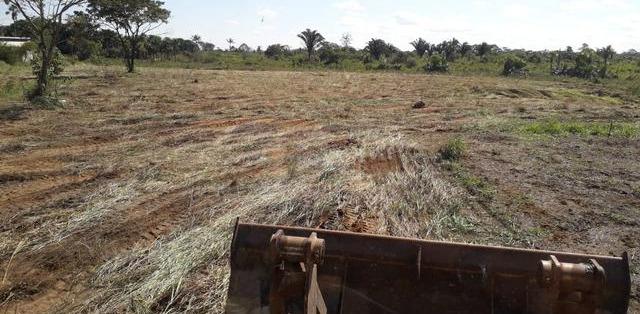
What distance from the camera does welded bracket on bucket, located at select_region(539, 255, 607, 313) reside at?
7.18ft

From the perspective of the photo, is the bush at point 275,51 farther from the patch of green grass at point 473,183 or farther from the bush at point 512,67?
the patch of green grass at point 473,183

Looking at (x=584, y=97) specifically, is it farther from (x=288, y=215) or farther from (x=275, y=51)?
(x=275, y=51)

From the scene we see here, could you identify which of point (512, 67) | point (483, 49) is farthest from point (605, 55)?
point (483, 49)

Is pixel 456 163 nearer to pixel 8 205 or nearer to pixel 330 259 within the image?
pixel 330 259

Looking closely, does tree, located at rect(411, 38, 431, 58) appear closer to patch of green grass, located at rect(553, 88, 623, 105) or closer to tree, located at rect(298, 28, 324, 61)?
tree, located at rect(298, 28, 324, 61)

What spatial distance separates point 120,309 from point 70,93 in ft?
43.2

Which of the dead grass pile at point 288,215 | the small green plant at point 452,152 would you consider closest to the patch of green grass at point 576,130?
the small green plant at point 452,152

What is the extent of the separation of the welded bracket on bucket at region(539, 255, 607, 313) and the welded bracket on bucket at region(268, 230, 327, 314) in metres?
0.98

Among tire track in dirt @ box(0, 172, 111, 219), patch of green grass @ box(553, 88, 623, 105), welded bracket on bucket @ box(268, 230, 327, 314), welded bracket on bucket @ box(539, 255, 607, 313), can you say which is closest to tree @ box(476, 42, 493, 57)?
patch of green grass @ box(553, 88, 623, 105)

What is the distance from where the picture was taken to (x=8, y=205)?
551 centimetres

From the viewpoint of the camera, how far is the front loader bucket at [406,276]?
2.52 metres

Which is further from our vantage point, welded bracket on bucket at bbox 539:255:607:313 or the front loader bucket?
the front loader bucket

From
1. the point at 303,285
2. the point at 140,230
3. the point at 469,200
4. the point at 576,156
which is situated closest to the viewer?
the point at 303,285

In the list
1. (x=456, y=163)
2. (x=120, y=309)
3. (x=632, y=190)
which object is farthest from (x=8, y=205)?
(x=632, y=190)
